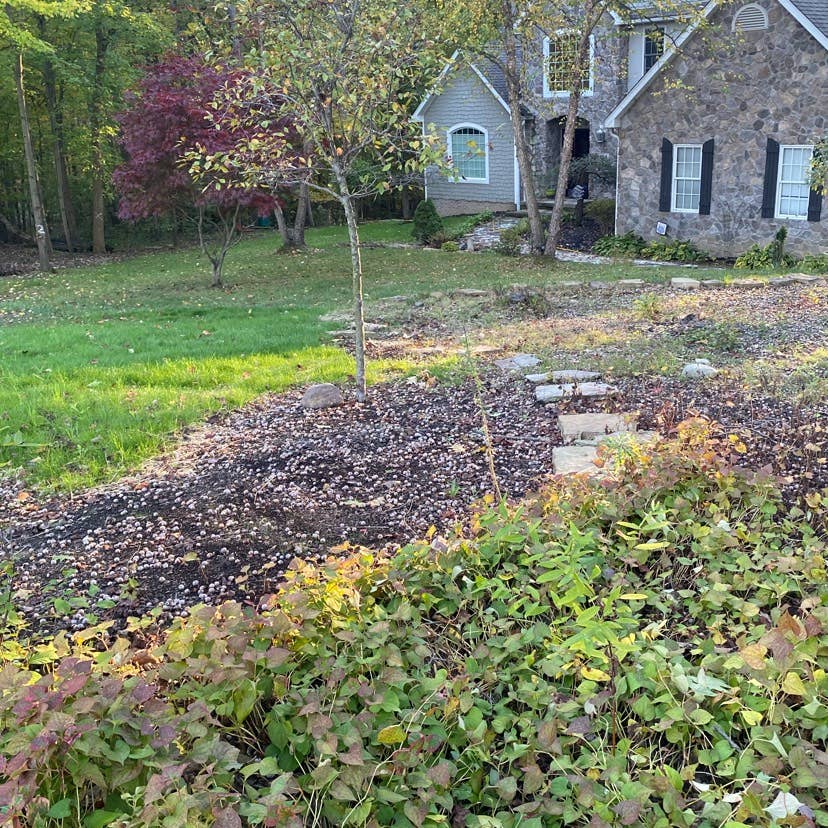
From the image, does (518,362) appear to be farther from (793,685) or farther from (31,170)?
(31,170)

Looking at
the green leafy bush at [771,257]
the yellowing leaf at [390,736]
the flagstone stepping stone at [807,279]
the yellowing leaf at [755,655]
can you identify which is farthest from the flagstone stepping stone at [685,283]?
the yellowing leaf at [390,736]

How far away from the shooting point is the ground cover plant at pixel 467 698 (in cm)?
190

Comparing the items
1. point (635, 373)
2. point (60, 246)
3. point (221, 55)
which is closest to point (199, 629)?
point (635, 373)

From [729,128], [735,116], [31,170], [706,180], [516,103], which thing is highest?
[516,103]

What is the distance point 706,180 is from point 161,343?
11279 millimetres

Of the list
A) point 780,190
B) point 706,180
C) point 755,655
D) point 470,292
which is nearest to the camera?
point 755,655

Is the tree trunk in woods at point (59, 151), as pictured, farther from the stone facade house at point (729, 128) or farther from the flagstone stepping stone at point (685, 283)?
the flagstone stepping stone at point (685, 283)

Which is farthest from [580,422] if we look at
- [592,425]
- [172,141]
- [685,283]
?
[172,141]

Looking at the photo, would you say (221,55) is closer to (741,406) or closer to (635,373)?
(635,373)

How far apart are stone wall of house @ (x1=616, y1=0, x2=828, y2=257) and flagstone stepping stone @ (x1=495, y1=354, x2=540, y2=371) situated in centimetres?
923

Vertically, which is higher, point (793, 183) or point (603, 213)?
point (793, 183)

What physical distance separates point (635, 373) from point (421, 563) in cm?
366

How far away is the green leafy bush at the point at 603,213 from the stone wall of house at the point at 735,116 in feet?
6.15

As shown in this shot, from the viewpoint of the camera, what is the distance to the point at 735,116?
1438cm
